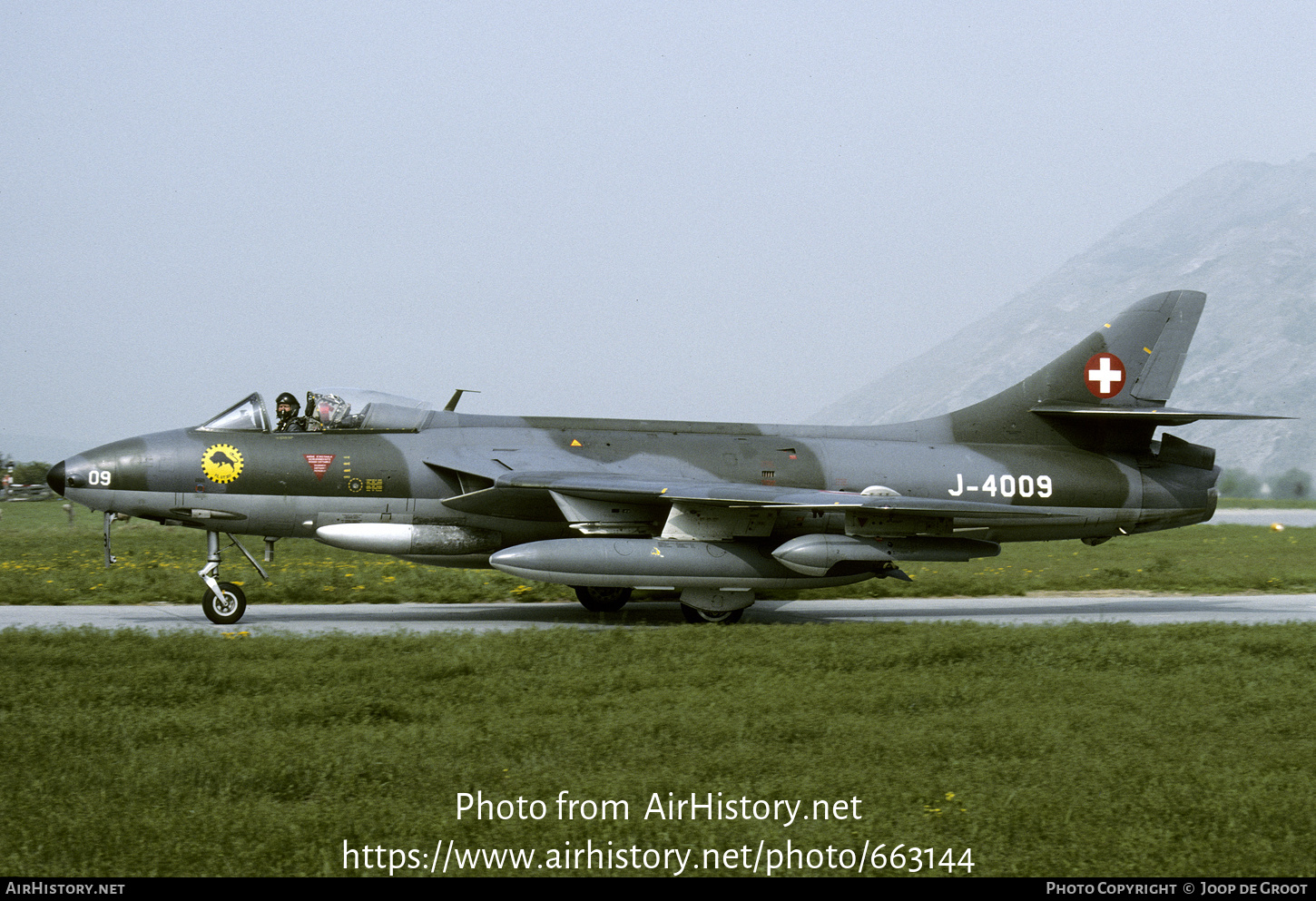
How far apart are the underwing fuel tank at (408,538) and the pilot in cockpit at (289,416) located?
4.43 ft

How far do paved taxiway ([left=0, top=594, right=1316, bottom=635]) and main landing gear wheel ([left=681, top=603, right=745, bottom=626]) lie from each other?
30cm

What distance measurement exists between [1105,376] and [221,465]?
38.9ft

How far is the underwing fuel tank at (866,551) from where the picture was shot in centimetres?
1298

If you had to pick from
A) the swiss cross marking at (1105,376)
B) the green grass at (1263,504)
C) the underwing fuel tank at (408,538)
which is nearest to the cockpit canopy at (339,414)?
the underwing fuel tank at (408,538)

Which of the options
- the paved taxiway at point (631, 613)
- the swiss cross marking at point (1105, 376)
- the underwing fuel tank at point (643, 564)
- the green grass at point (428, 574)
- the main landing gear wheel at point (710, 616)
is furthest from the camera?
the green grass at point (428, 574)

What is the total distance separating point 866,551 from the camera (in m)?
13.2

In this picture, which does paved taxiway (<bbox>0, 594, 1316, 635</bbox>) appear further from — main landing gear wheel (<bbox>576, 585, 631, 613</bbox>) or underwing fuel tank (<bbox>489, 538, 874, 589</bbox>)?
underwing fuel tank (<bbox>489, 538, 874, 589</bbox>)

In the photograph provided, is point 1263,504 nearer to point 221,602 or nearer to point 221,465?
point 221,465

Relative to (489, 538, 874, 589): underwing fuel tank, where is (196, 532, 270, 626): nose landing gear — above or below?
below

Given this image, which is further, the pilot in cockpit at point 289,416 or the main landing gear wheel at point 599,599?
the main landing gear wheel at point 599,599

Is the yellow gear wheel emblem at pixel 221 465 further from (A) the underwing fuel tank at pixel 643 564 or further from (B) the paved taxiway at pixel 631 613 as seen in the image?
(A) the underwing fuel tank at pixel 643 564

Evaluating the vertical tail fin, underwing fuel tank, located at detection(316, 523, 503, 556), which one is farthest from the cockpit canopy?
the vertical tail fin

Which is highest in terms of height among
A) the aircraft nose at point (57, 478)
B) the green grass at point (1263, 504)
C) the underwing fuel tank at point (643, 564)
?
the aircraft nose at point (57, 478)

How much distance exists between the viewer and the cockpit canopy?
13.9 meters
